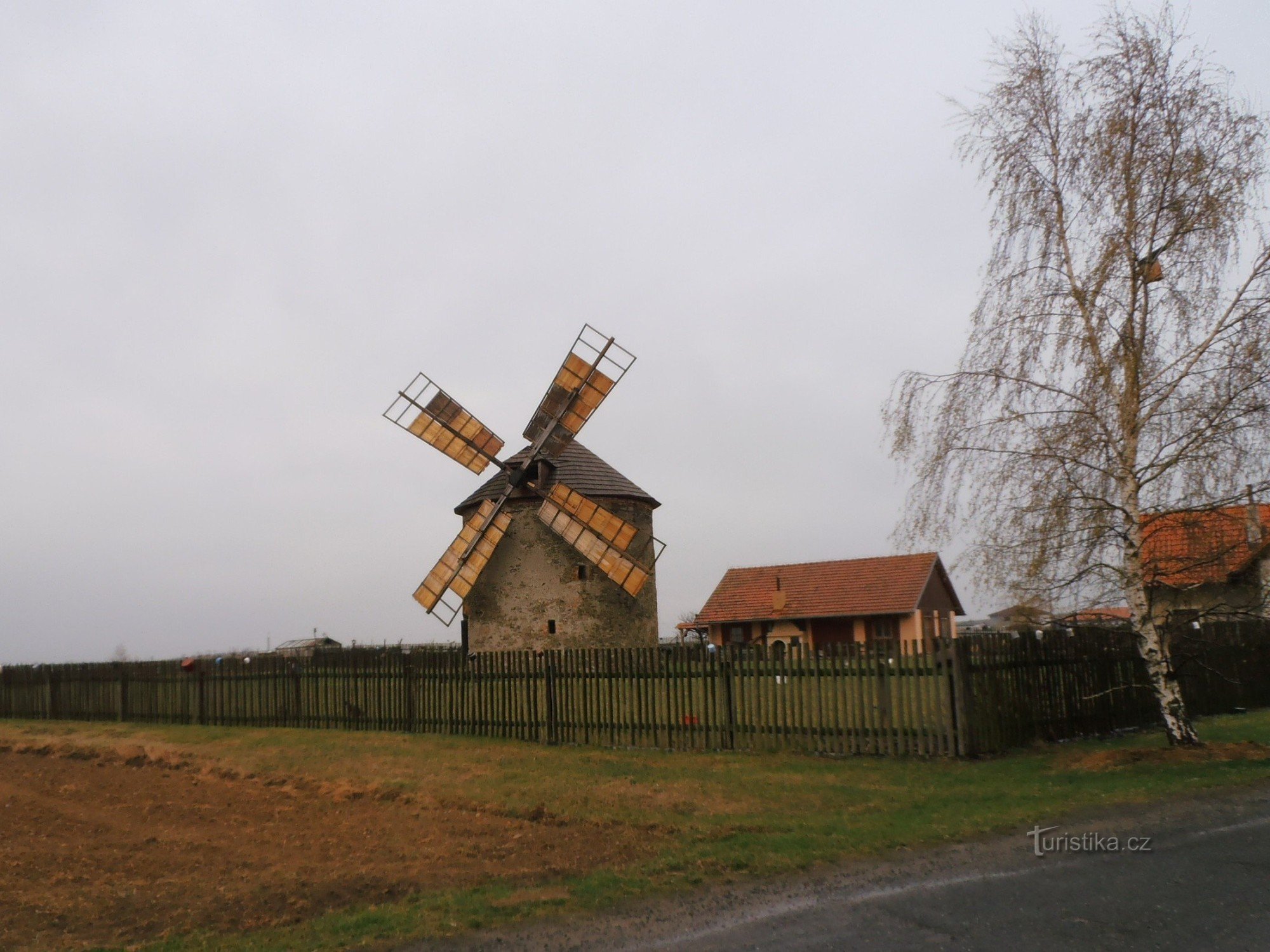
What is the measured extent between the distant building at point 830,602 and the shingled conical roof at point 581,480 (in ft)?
51.2

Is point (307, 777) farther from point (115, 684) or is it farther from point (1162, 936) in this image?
point (115, 684)

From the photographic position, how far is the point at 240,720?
73.6 feet

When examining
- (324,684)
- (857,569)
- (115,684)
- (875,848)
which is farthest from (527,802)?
(857,569)

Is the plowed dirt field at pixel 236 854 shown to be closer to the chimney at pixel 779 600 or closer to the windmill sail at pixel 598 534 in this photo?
the windmill sail at pixel 598 534

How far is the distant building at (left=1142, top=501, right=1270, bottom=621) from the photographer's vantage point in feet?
40.6

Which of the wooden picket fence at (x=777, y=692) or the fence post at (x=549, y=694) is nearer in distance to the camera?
the wooden picket fence at (x=777, y=692)

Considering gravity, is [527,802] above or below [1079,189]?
below

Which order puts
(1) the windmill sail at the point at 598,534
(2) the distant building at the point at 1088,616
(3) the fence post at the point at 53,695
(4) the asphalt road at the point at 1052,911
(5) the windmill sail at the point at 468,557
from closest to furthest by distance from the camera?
1. (4) the asphalt road at the point at 1052,911
2. (2) the distant building at the point at 1088,616
3. (1) the windmill sail at the point at 598,534
4. (5) the windmill sail at the point at 468,557
5. (3) the fence post at the point at 53,695

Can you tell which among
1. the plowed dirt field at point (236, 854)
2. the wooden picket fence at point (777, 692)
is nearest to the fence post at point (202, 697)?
the wooden picket fence at point (777, 692)

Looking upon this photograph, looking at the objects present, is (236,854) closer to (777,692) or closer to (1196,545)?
(777,692)

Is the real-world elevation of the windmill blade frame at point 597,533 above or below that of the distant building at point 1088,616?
above

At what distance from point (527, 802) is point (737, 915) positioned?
16.8ft

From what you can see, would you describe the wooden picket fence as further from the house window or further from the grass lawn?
the house window

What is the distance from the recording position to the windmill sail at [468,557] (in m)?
23.9
